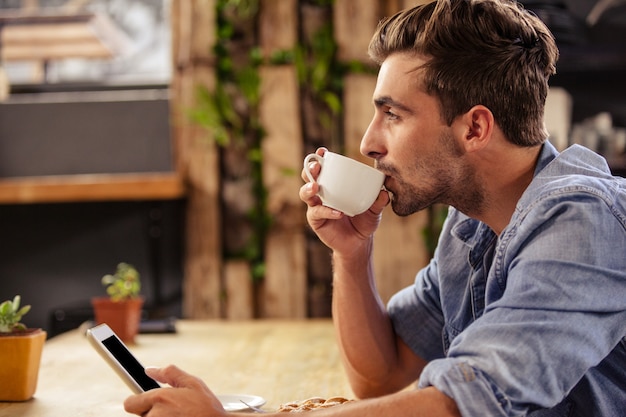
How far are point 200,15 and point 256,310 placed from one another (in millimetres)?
1350

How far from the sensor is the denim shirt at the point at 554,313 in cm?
106

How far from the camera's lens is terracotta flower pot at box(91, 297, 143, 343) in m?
2.33

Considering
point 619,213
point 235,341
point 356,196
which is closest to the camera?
point 619,213

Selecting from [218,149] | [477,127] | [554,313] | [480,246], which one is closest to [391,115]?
[477,127]

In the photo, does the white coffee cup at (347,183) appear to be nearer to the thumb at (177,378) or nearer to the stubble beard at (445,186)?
the stubble beard at (445,186)

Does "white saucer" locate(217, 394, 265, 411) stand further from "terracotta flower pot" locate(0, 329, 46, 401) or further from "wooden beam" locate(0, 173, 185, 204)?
"wooden beam" locate(0, 173, 185, 204)

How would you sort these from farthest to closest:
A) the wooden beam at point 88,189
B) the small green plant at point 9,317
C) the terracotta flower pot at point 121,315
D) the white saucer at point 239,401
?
1. the wooden beam at point 88,189
2. the terracotta flower pot at point 121,315
3. the small green plant at point 9,317
4. the white saucer at point 239,401

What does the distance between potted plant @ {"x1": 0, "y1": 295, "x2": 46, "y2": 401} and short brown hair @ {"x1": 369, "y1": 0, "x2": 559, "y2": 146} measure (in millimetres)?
824

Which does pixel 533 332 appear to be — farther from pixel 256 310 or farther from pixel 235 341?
pixel 256 310

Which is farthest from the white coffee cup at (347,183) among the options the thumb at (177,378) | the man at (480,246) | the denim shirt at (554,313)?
the thumb at (177,378)

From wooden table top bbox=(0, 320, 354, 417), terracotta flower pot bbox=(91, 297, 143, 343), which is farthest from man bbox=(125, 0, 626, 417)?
terracotta flower pot bbox=(91, 297, 143, 343)

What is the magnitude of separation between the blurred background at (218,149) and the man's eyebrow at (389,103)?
7.42 ft

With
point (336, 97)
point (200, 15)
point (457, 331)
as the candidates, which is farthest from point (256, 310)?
point (457, 331)

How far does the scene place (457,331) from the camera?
1637 mm
